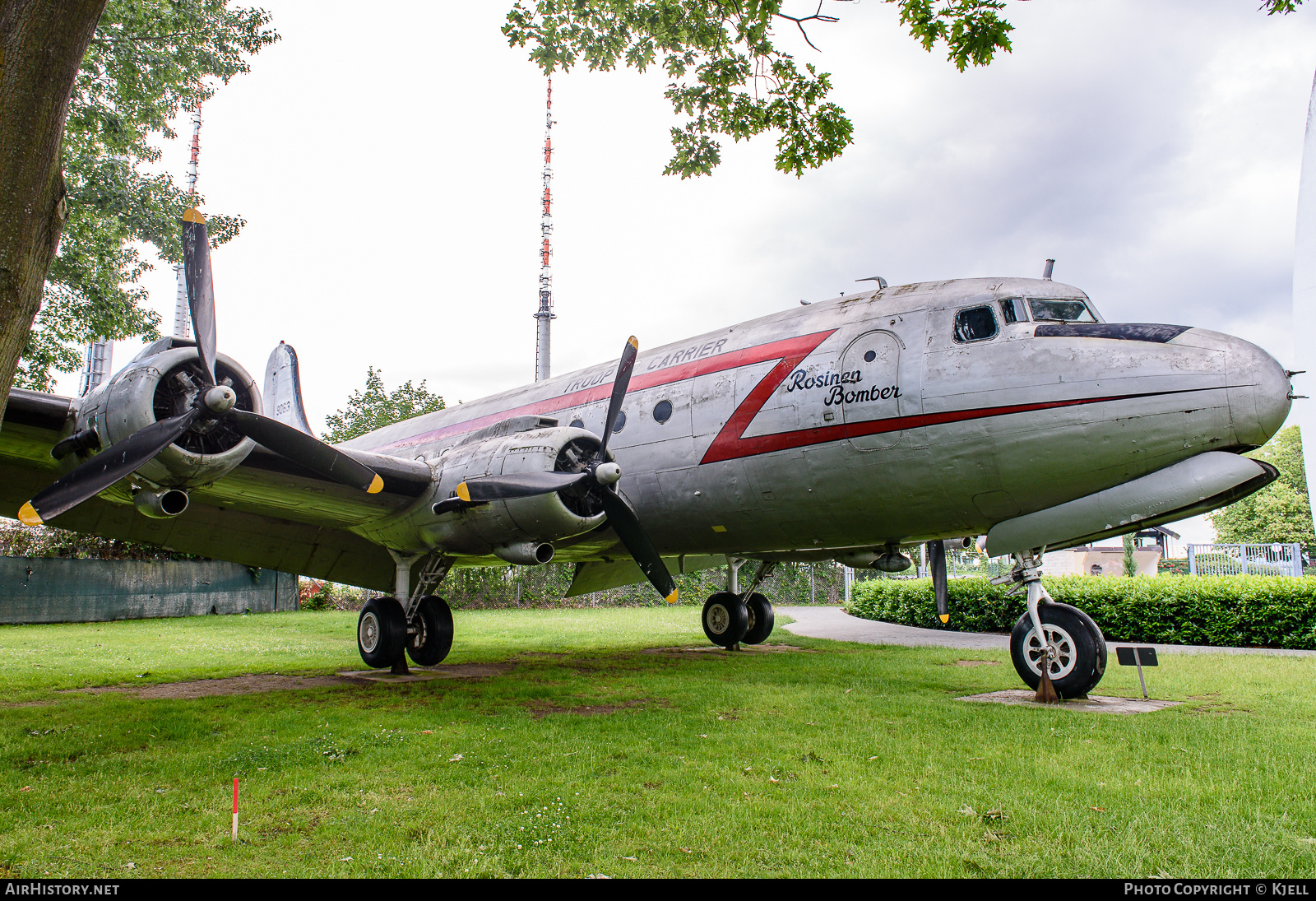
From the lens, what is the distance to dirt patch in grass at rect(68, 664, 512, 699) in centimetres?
909

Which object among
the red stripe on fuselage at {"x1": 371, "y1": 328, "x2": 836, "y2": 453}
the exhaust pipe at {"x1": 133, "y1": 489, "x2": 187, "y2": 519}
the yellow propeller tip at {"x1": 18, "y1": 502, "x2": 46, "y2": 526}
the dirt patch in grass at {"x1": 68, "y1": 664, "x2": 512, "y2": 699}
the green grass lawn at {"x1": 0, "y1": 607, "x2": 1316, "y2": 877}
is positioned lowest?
the dirt patch in grass at {"x1": 68, "y1": 664, "x2": 512, "y2": 699}

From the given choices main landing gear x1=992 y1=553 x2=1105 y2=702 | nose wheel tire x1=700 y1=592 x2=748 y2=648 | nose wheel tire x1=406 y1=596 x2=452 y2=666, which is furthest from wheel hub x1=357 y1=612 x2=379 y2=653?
main landing gear x1=992 y1=553 x2=1105 y2=702

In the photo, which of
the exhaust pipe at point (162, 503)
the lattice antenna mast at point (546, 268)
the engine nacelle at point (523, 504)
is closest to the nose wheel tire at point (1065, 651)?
the engine nacelle at point (523, 504)

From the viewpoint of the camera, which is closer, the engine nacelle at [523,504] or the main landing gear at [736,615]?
the engine nacelle at [523,504]

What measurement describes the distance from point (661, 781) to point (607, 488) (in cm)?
388

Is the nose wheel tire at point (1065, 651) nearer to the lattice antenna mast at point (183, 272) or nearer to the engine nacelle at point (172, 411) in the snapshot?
the engine nacelle at point (172, 411)

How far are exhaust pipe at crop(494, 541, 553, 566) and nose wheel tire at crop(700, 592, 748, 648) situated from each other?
675cm

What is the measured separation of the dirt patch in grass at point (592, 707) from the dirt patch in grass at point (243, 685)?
8.78 ft

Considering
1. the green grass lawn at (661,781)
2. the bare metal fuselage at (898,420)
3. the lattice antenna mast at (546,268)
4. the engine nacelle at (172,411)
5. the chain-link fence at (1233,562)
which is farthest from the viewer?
the lattice antenna mast at (546,268)

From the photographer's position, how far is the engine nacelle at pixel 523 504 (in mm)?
8234

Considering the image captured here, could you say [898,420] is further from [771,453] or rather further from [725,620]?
[725,620]

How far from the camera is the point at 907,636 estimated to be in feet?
59.6

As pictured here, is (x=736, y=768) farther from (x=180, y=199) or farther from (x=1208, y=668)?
(x=180, y=199)

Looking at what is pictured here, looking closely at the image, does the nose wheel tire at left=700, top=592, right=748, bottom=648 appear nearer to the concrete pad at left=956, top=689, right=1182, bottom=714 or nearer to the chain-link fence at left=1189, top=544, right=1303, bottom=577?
the concrete pad at left=956, top=689, right=1182, bottom=714
